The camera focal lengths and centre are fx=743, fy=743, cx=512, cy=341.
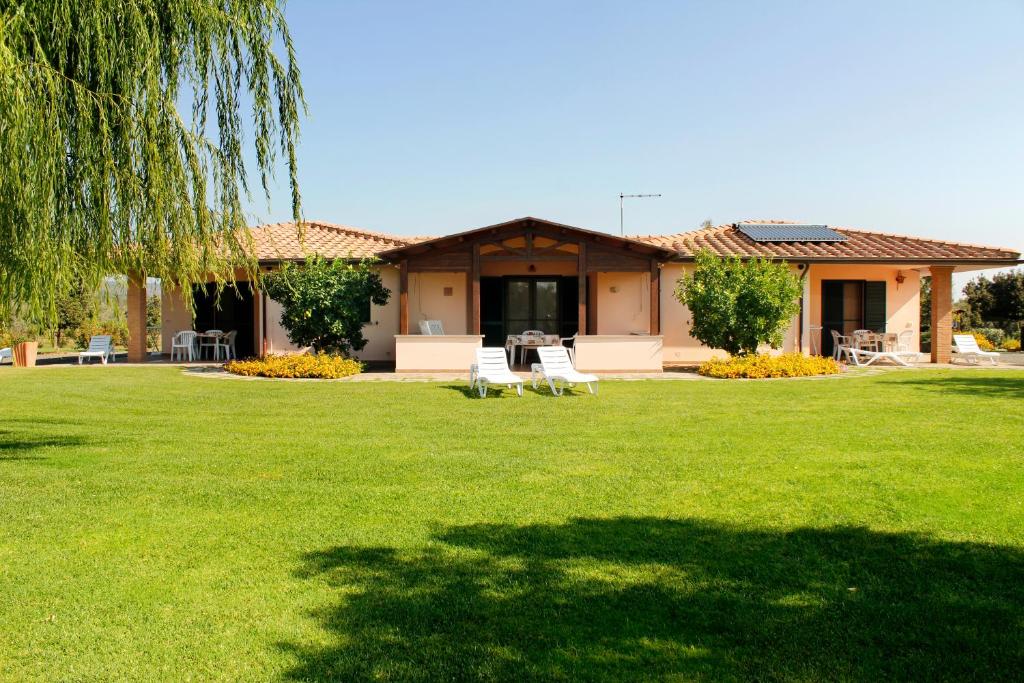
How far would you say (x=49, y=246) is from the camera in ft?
18.0

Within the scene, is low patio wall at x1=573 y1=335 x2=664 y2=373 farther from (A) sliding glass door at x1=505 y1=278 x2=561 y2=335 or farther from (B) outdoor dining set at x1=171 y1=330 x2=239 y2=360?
(B) outdoor dining set at x1=171 y1=330 x2=239 y2=360

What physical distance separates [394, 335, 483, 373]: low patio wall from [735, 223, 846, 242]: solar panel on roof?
362 inches

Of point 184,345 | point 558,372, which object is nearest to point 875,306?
point 558,372

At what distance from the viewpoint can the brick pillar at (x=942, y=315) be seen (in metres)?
19.2

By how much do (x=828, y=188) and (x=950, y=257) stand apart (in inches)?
135

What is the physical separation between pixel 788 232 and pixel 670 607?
19.6 metres

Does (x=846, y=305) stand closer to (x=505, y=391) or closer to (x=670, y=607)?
(x=505, y=391)

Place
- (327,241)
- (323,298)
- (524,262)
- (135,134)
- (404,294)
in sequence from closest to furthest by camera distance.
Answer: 1. (135,134)
2. (323,298)
3. (404,294)
4. (524,262)
5. (327,241)

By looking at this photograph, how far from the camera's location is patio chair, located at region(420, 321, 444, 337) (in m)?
18.2

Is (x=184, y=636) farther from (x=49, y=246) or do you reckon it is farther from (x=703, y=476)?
(x=703, y=476)

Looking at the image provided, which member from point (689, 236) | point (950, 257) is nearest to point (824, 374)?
point (950, 257)

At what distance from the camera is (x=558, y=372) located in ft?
43.0

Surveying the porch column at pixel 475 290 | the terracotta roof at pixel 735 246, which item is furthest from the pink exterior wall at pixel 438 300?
the porch column at pixel 475 290

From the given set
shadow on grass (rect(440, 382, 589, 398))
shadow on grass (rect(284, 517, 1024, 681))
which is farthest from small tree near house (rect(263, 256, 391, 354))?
shadow on grass (rect(284, 517, 1024, 681))
